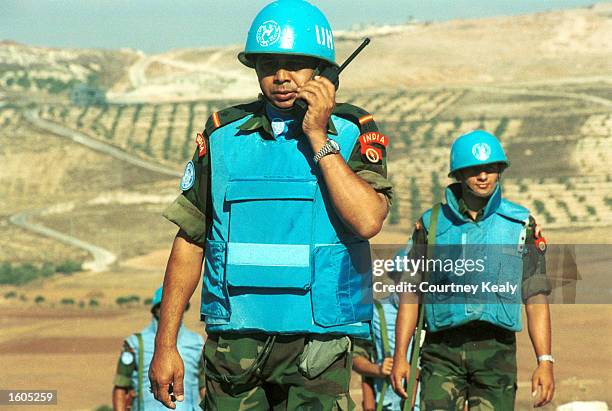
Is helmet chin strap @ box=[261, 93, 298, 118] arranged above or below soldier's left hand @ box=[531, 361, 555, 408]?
above

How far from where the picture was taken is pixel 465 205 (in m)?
8.18

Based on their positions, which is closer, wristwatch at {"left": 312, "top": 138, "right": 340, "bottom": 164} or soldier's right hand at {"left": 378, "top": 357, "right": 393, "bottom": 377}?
wristwatch at {"left": 312, "top": 138, "right": 340, "bottom": 164}

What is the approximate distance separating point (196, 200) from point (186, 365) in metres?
4.38

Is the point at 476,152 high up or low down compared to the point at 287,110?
up

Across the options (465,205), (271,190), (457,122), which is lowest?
(271,190)

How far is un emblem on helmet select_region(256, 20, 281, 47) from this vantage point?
4.88 m

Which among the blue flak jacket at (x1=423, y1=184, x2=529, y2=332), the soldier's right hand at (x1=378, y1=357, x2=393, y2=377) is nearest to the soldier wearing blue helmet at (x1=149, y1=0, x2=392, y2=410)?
the blue flak jacket at (x1=423, y1=184, x2=529, y2=332)

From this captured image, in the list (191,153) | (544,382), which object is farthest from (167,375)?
(191,153)

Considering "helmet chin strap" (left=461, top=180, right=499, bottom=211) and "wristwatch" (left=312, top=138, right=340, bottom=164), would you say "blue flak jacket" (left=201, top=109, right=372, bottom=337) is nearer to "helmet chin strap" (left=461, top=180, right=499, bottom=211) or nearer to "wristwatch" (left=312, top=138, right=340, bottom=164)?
"wristwatch" (left=312, top=138, right=340, bottom=164)

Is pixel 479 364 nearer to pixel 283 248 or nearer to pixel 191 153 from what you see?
pixel 283 248

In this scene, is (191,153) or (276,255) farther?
(191,153)

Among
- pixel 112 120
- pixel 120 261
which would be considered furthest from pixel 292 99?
pixel 112 120

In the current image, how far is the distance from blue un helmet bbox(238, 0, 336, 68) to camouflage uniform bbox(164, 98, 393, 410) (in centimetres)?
25

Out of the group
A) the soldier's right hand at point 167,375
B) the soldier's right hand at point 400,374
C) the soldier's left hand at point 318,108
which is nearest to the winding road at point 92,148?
the soldier's right hand at point 400,374
